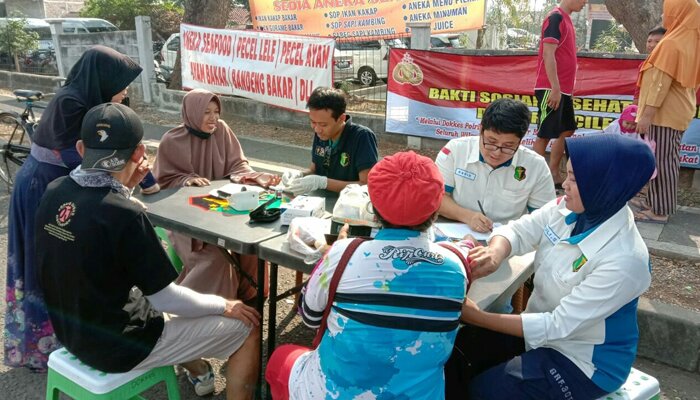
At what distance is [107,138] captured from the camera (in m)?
1.95

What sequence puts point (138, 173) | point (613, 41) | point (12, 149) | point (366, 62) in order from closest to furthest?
point (138, 173), point (12, 149), point (366, 62), point (613, 41)

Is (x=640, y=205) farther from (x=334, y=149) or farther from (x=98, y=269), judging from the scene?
(x=98, y=269)

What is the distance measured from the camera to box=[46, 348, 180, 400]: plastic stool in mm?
1969

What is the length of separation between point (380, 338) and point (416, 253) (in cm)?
26

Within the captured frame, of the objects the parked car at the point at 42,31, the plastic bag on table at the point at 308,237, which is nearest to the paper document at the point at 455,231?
the plastic bag on table at the point at 308,237

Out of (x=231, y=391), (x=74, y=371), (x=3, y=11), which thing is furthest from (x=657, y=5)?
(x=3, y=11)

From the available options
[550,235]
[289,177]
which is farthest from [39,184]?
[550,235]

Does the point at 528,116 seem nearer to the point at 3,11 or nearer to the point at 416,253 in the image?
the point at 416,253

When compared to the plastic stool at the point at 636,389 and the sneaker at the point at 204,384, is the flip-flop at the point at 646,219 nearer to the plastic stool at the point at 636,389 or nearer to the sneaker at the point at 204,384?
the plastic stool at the point at 636,389

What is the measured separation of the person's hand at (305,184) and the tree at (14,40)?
14654 mm

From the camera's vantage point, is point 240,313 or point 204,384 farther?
point 204,384

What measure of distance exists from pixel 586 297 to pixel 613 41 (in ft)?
46.9

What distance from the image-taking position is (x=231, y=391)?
2312mm

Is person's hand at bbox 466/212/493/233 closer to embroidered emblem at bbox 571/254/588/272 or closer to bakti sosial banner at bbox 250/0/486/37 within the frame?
embroidered emblem at bbox 571/254/588/272
